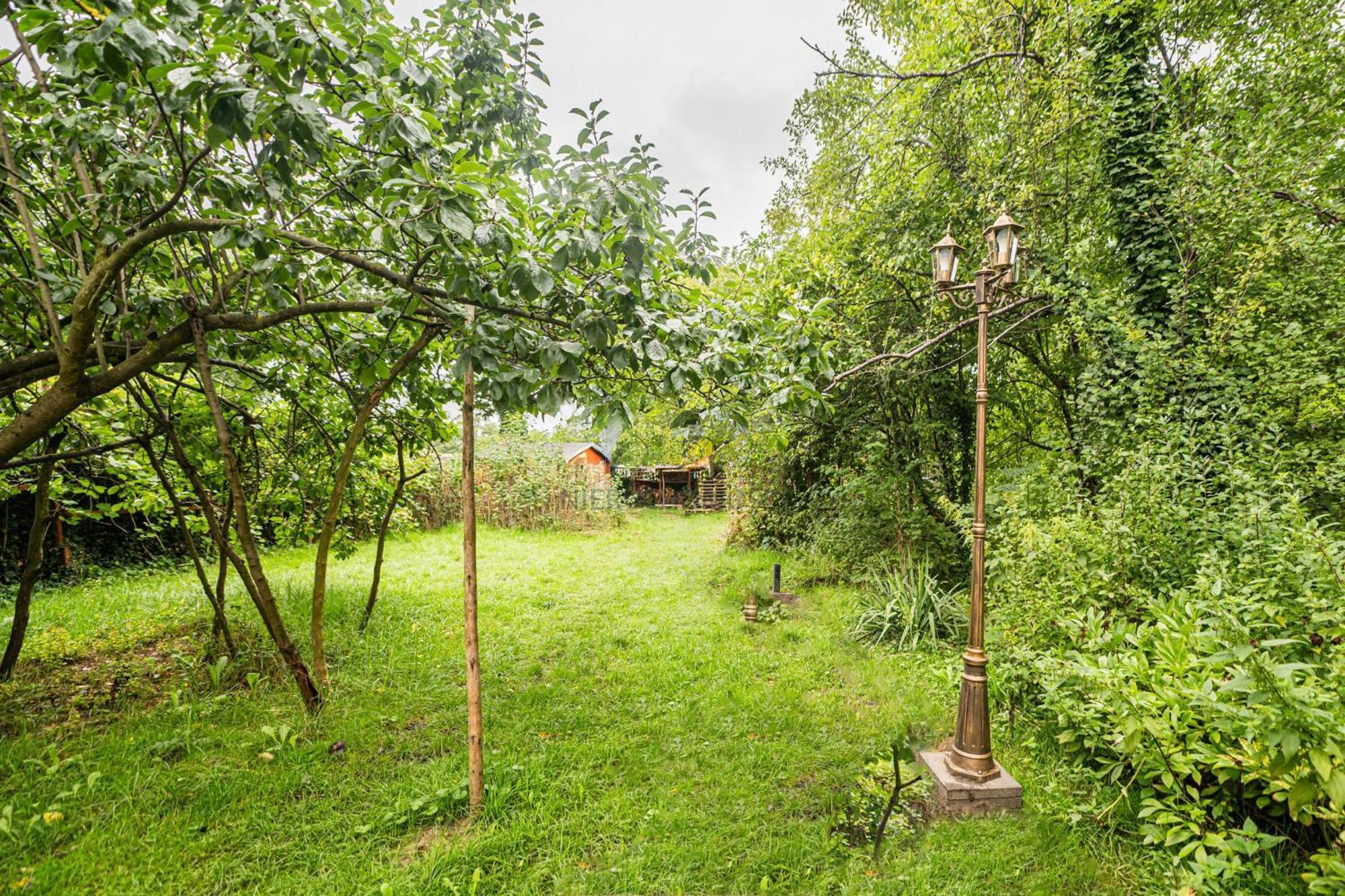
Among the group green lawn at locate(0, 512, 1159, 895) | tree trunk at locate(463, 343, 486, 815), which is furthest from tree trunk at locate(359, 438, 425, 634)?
tree trunk at locate(463, 343, 486, 815)

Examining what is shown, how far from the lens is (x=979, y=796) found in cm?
272

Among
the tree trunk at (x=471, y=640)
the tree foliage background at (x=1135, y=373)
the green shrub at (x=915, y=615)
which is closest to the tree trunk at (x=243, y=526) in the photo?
the tree trunk at (x=471, y=640)

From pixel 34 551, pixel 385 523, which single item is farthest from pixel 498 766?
pixel 34 551

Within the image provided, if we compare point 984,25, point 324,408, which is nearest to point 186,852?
point 324,408

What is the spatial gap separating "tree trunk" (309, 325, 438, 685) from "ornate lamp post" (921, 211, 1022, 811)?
121 inches

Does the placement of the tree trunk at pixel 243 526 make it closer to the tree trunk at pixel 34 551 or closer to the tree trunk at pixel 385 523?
the tree trunk at pixel 385 523

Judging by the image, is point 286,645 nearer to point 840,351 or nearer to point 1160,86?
point 840,351

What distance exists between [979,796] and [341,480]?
3985 millimetres

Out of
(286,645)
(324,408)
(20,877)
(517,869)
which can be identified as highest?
(324,408)

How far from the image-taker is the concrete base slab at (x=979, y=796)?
107 inches

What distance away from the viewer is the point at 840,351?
551 cm

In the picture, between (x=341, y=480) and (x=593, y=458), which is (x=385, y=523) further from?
(x=593, y=458)

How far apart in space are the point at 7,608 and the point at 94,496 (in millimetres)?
2659

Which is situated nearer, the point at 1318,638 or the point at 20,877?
the point at 20,877
